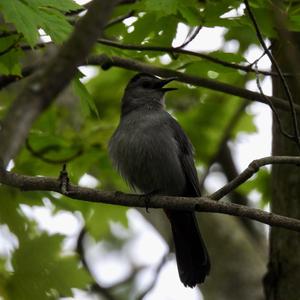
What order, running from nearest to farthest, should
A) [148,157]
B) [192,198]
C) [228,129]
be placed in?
[192,198], [148,157], [228,129]

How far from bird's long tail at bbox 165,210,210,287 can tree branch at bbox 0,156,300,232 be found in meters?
1.41

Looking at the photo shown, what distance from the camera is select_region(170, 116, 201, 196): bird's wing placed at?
5492mm

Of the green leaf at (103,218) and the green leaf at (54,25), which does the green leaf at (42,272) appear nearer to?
the green leaf at (54,25)

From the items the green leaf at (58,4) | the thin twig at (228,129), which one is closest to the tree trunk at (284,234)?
the thin twig at (228,129)

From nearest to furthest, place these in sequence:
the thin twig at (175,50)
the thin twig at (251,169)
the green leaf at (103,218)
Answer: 1. the thin twig at (251,169)
2. the thin twig at (175,50)
3. the green leaf at (103,218)

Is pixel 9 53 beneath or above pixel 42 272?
above

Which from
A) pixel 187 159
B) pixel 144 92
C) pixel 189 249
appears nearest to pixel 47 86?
pixel 187 159

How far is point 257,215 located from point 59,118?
3366mm

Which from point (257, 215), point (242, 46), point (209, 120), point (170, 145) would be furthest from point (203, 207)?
point (242, 46)

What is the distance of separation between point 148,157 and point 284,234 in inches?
46.8

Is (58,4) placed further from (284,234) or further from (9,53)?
(284,234)

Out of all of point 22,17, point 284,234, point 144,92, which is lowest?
point 284,234

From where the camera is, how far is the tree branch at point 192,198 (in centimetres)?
348

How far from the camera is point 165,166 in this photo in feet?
17.5
